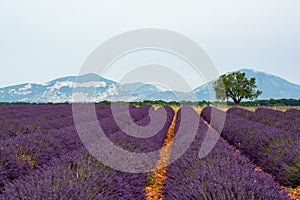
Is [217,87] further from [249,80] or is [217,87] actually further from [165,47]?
[165,47]

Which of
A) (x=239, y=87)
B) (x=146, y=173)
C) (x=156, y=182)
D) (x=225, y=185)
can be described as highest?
(x=239, y=87)

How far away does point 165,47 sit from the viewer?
8.50m

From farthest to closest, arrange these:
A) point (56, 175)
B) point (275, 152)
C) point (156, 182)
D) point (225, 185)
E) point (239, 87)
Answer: point (239, 87), point (275, 152), point (156, 182), point (56, 175), point (225, 185)

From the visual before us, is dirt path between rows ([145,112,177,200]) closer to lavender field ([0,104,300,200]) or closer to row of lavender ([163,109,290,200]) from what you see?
lavender field ([0,104,300,200])

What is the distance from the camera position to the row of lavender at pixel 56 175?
2199 millimetres

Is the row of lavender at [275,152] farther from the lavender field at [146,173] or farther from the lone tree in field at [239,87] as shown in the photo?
the lone tree in field at [239,87]

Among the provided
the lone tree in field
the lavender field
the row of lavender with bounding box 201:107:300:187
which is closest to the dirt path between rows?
the lavender field

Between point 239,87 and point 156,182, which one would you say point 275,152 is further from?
point 239,87

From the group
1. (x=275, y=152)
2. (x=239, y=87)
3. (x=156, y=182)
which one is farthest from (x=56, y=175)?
(x=239, y=87)

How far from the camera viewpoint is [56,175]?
253cm

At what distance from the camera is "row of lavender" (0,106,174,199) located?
2.20m

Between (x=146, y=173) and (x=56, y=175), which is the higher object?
(x=56, y=175)

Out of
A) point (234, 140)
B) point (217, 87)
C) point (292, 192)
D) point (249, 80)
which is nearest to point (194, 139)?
point (292, 192)

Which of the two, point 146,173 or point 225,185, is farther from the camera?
point 146,173
